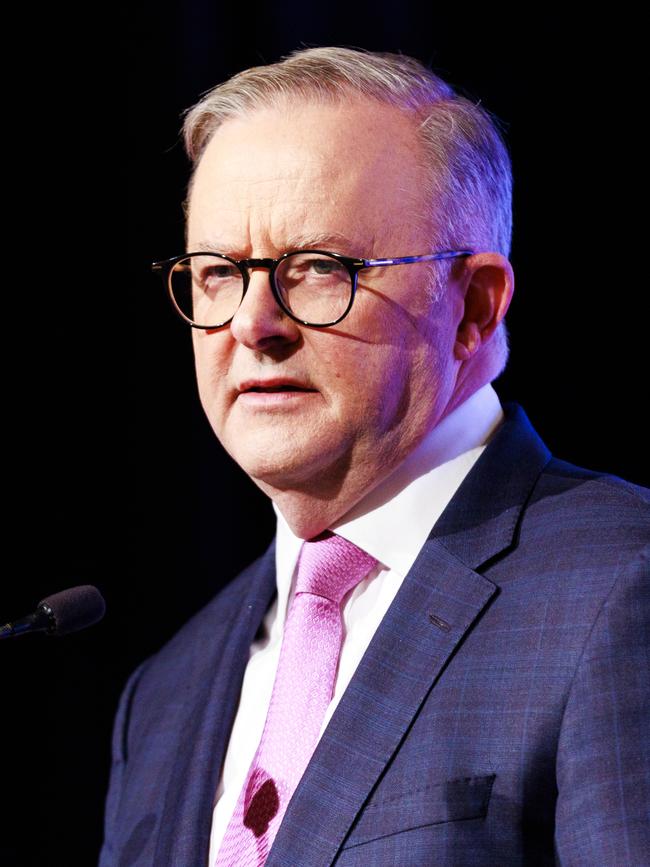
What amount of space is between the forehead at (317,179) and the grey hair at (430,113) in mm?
27

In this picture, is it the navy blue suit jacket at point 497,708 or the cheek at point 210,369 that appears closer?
the navy blue suit jacket at point 497,708

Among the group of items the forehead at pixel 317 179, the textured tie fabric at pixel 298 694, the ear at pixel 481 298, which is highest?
the forehead at pixel 317 179

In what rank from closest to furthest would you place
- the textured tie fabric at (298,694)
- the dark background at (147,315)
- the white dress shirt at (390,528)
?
the textured tie fabric at (298,694)
the white dress shirt at (390,528)
the dark background at (147,315)

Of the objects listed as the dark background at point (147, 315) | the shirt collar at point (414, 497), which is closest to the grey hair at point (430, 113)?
the shirt collar at point (414, 497)

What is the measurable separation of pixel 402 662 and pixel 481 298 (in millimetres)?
640

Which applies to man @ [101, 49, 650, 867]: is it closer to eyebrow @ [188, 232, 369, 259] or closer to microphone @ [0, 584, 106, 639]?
eyebrow @ [188, 232, 369, 259]

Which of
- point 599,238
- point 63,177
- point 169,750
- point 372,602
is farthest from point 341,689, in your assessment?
point 63,177

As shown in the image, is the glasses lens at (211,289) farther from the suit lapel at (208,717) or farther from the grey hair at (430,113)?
the suit lapel at (208,717)

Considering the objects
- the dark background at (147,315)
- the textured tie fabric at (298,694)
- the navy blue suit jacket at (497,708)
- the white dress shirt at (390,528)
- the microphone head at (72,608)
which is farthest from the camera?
the dark background at (147,315)

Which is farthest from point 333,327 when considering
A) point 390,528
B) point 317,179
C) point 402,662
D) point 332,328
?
point 402,662

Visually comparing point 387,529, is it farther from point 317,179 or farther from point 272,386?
point 317,179

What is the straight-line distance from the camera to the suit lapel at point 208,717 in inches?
67.2

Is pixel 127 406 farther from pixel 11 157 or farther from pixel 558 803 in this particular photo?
pixel 558 803

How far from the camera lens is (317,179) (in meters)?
1.64
